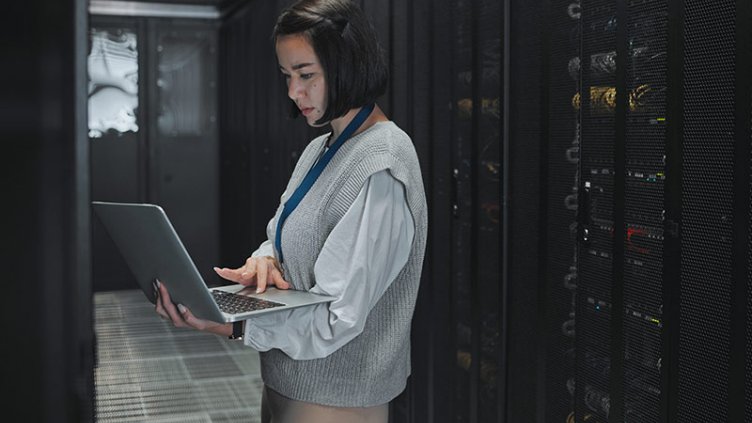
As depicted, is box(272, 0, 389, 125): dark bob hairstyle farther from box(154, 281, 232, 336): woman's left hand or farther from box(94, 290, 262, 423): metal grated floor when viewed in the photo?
box(94, 290, 262, 423): metal grated floor

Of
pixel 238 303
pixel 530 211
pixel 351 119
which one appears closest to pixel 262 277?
pixel 238 303

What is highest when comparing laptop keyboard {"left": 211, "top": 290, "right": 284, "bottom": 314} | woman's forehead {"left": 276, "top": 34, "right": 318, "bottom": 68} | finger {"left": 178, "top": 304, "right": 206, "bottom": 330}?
woman's forehead {"left": 276, "top": 34, "right": 318, "bottom": 68}

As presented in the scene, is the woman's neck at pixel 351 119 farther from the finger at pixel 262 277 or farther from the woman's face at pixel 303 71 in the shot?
the finger at pixel 262 277

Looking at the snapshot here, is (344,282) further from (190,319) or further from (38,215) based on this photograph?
(38,215)

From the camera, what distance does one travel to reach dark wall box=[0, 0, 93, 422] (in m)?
0.19

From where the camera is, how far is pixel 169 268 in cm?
125

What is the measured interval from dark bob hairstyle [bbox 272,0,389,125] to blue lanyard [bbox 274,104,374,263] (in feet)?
0.15

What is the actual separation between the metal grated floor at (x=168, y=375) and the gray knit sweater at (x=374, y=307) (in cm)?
212

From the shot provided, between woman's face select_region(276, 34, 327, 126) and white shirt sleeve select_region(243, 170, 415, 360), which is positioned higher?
woman's face select_region(276, 34, 327, 126)

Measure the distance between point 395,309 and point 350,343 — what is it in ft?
0.34

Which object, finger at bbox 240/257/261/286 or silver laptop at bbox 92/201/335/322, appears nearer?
Answer: silver laptop at bbox 92/201/335/322

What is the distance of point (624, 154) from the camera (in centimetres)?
179

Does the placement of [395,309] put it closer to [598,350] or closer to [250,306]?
[250,306]

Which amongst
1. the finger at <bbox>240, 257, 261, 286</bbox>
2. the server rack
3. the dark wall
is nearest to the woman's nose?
the finger at <bbox>240, 257, 261, 286</bbox>
